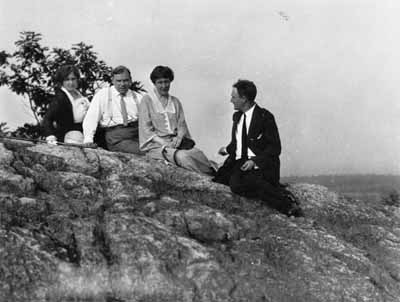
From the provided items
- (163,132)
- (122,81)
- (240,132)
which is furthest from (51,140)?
(240,132)

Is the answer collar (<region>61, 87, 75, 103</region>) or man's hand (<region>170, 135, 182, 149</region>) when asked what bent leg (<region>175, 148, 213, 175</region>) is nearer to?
man's hand (<region>170, 135, 182, 149</region>)

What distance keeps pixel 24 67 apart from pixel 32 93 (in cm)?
77

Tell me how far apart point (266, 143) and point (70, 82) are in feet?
11.7

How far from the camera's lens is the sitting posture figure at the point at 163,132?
42.5 ft

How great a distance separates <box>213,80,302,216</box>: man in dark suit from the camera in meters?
12.0

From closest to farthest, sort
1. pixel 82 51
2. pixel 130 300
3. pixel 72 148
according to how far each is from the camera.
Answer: pixel 130 300 → pixel 72 148 → pixel 82 51

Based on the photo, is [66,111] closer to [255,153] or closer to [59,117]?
[59,117]

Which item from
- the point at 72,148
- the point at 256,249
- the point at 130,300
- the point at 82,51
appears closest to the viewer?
the point at 130,300

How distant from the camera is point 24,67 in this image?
2130 cm

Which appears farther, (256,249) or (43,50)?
(43,50)

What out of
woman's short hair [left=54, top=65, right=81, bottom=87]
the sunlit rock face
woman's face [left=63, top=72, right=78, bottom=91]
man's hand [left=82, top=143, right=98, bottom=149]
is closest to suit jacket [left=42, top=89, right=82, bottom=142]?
woman's face [left=63, top=72, right=78, bottom=91]

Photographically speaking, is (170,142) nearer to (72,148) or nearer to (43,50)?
(72,148)

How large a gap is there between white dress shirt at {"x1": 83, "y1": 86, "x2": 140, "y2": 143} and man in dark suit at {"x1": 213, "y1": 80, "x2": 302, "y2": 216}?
2.06 meters

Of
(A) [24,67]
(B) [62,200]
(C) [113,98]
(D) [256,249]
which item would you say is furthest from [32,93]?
(D) [256,249]
